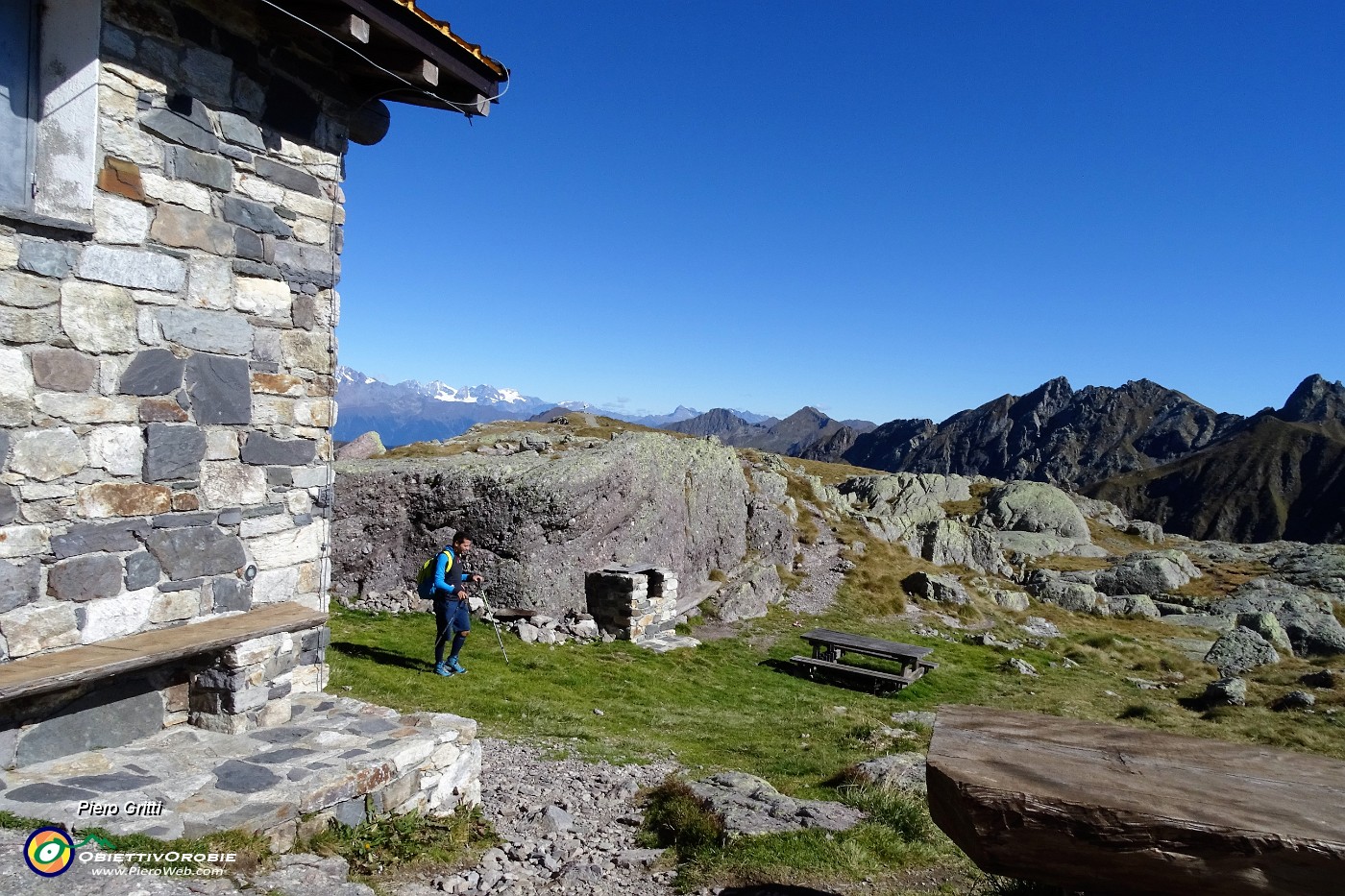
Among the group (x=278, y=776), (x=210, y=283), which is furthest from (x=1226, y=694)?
(x=210, y=283)

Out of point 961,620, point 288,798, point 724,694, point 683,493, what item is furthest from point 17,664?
point 961,620

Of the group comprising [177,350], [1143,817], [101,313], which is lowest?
[1143,817]

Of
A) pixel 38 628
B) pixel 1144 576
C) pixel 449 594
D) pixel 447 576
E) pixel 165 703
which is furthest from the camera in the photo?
pixel 1144 576

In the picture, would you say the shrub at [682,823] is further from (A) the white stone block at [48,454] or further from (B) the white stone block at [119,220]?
(B) the white stone block at [119,220]

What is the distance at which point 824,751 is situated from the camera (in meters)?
10.4

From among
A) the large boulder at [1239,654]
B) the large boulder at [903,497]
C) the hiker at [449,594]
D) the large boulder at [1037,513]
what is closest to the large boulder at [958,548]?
the large boulder at [903,497]

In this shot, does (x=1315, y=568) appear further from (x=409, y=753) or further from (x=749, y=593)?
(x=409, y=753)

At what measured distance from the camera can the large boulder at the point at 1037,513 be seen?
170 feet

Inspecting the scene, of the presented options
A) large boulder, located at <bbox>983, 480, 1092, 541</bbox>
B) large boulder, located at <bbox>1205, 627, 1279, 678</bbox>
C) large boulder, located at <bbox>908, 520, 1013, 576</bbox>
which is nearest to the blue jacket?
large boulder, located at <bbox>1205, 627, 1279, 678</bbox>

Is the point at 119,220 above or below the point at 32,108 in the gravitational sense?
below

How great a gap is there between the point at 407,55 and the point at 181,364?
3.46m

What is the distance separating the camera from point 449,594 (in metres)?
11.1

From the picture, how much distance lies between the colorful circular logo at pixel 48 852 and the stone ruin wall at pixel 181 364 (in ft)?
4.91

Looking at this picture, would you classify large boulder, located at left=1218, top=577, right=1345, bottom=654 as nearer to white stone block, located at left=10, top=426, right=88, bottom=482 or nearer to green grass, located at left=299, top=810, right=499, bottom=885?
green grass, located at left=299, top=810, right=499, bottom=885
